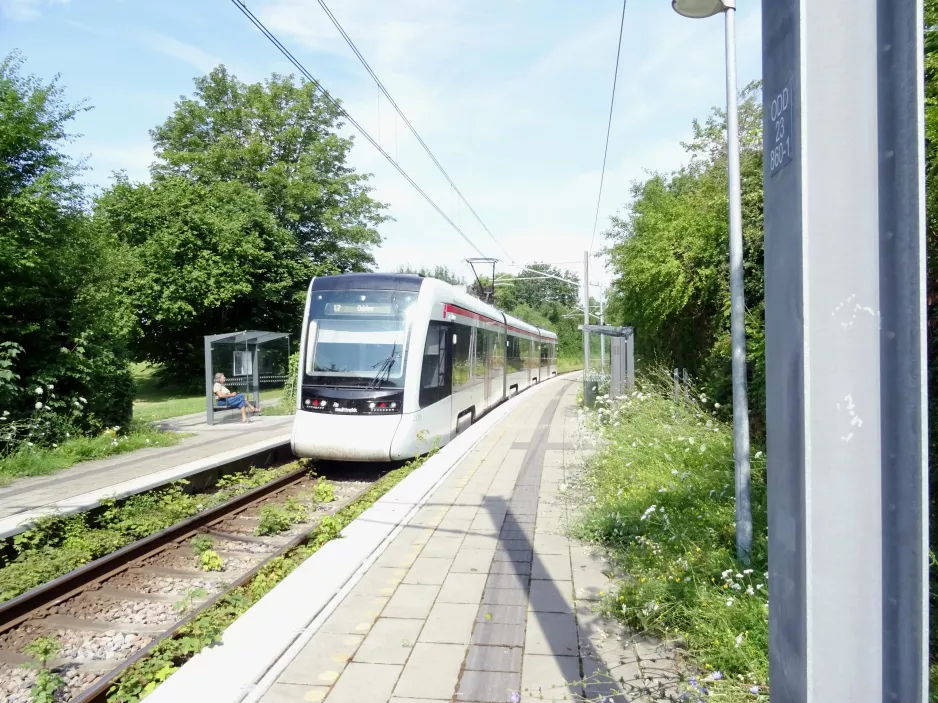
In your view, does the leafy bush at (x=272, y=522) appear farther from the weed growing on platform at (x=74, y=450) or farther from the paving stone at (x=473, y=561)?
the weed growing on platform at (x=74, y=450)

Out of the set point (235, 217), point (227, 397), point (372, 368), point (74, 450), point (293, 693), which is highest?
point (235, 217)

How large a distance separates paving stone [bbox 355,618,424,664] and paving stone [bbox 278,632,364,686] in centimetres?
7

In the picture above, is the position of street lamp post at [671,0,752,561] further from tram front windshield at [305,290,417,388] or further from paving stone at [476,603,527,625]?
tram front windshield at [305,290,417,388]

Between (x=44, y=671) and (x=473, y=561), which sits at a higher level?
(x=473, y=561)

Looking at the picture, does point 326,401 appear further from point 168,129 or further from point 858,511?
point 168,129

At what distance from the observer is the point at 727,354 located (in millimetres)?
9305

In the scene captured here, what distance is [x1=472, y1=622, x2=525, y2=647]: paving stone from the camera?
382 centimetres

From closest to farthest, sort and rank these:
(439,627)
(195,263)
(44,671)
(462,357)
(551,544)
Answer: (44,671) < (439,627) < (551,544) < (462,357) < (195,263)

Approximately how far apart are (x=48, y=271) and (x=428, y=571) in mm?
9704

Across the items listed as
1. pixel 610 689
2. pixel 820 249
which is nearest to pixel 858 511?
pixel 820 249

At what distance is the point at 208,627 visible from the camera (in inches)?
161

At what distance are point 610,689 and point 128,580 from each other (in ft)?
14.5

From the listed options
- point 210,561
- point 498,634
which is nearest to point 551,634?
point 498,634

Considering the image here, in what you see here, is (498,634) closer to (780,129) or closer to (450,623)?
(450,623)
